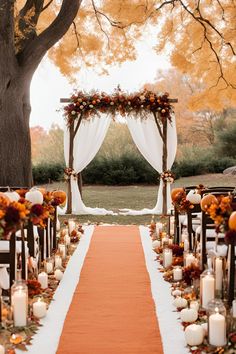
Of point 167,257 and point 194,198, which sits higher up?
point 194,198

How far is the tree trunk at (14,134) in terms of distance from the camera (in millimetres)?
9102

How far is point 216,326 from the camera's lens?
11.8 feet

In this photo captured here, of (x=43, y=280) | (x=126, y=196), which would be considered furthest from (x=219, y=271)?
(x=126, y=196)

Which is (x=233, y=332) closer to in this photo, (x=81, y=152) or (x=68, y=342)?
(x=68, y=342)

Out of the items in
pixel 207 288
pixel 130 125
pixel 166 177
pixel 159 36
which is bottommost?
pixel 207 288

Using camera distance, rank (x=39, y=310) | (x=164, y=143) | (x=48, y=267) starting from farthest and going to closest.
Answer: (x=164, y=143) → (x=48, y=267) → (x=39, y=310)

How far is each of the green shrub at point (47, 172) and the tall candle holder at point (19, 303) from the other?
50.7 feet

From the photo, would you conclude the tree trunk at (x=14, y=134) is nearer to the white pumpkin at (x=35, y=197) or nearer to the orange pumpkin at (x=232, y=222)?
the white pumpkin at (x=35, y=197)

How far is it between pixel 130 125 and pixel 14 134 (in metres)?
3.42

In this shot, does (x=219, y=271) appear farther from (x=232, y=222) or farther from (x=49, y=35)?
(x=49, y=35)

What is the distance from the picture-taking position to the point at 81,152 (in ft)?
38.9

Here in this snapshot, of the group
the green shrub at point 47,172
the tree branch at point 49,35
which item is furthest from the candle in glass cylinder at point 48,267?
the green shrub at point 47,172

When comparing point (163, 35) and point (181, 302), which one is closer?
point (181, 302)

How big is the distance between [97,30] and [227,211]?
8.75 meters
